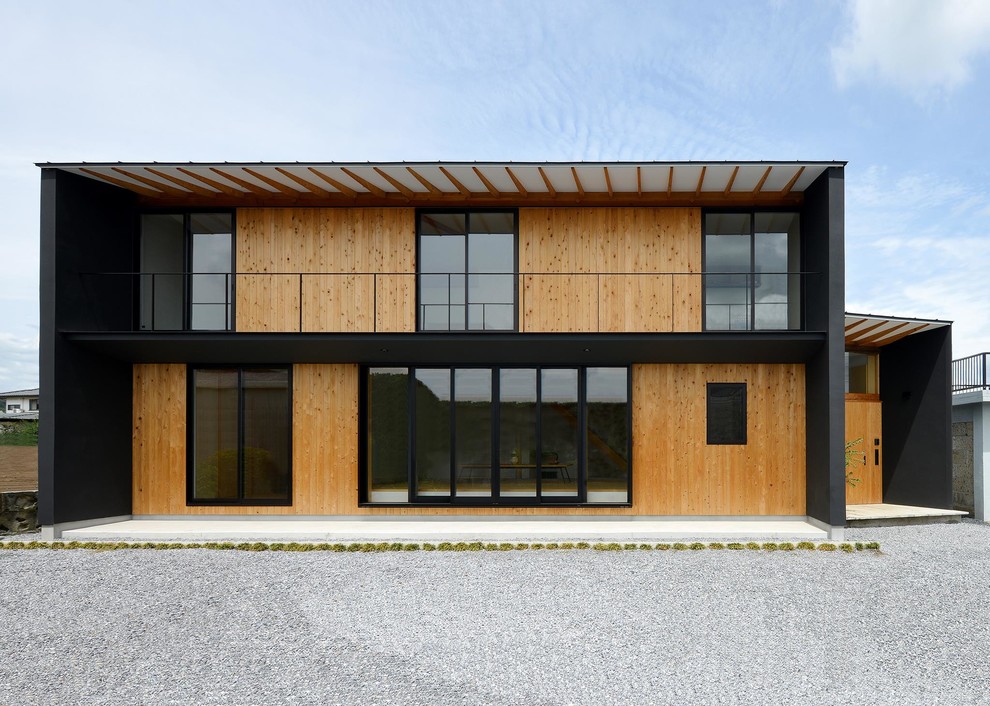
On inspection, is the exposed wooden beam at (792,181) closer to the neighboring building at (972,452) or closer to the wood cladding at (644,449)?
the wood cladding at (644,449)

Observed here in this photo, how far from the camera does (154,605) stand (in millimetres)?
5801

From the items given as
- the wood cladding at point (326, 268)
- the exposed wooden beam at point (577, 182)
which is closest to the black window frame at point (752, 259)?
the exposed wooden beam at point (577, 182)

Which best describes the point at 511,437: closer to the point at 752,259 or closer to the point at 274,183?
the point at 752,259

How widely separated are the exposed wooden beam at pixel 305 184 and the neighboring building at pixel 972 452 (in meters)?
11.5

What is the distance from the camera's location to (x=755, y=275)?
945 centimetres

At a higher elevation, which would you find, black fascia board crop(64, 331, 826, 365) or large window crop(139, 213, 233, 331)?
large window crop(139, 213, 233, 331)

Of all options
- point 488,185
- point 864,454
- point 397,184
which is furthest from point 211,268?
point 864,454

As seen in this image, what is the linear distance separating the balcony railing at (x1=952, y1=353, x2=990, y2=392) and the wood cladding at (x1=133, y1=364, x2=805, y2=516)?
6049 mm

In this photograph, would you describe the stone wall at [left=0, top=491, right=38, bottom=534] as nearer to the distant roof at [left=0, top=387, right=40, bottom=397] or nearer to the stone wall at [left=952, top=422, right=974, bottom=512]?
the stone wall at [left=952, top=422, right=974, bottom=512]

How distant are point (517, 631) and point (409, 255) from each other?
6258mm

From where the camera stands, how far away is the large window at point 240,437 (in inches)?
378

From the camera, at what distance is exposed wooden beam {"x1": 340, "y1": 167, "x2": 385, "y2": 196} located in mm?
8586

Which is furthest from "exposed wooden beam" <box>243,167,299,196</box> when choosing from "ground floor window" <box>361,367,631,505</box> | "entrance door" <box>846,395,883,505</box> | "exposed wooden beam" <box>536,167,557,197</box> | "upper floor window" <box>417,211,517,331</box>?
"entrance door" <box>846,395,883,505</box>

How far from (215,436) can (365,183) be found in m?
4.77
